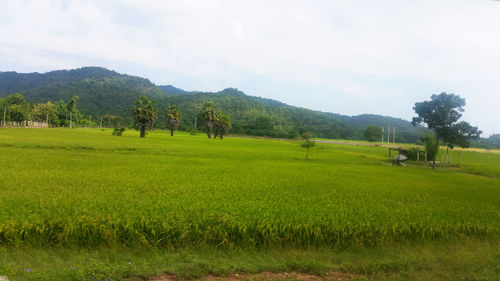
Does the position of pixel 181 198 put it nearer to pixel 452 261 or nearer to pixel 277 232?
pixel 277 232

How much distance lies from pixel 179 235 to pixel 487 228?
7738mm

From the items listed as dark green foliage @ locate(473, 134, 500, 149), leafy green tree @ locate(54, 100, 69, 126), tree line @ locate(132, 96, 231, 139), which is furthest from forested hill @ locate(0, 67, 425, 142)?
dark green foliage @ locate(473, 134, 500, 149)

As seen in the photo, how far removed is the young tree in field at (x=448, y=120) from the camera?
2344 cm

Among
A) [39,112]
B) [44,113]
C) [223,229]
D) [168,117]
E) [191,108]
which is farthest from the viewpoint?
[191,108]

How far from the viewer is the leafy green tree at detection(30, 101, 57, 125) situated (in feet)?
261

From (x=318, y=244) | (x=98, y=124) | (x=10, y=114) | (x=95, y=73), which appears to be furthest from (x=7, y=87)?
(x=318, y=244)

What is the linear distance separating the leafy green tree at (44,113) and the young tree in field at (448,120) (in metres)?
90.9

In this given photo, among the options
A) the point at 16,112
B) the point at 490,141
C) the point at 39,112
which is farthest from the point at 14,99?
the point at 490,141

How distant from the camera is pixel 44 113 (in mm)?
80438

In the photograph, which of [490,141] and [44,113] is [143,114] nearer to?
[490,141]

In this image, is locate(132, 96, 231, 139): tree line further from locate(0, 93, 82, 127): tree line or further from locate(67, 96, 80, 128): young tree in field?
locate(67, 96, 80, 128): young tree in field

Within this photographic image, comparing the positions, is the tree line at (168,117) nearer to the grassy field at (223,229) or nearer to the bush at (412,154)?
the grassy field at (223,229)

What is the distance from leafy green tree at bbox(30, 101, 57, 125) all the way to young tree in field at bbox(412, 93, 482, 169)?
9090cm

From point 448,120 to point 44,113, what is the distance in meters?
94.6
